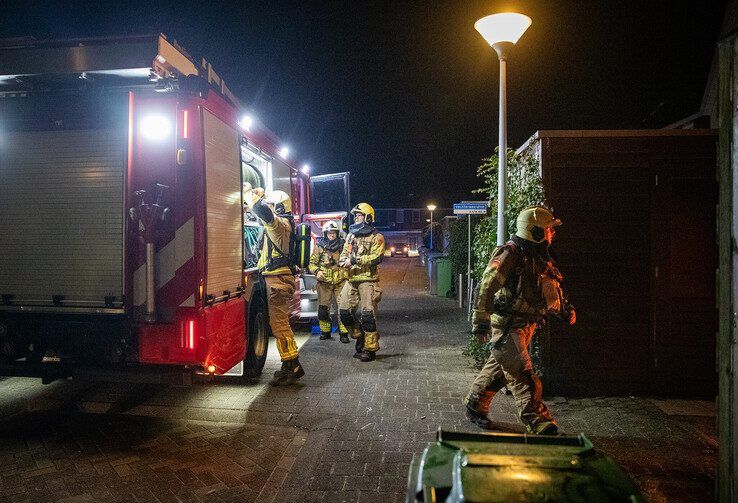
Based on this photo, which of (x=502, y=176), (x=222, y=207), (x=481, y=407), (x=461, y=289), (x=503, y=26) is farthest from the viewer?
(x=461, y=289)

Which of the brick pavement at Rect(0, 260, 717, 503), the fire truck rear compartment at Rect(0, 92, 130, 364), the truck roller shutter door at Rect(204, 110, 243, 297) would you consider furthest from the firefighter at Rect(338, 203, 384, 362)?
the fire truck rear compartment at Rect(0, 92, 130, 364)

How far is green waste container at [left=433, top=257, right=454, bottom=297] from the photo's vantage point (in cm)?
1393

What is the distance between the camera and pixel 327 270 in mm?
8414

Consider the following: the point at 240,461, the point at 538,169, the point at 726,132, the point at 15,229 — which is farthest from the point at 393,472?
the point at 15,229

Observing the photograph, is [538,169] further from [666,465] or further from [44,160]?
[44,160]

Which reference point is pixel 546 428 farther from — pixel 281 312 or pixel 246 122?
pixel 246 122

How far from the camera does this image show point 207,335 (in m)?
4.33

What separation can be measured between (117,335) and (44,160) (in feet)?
5.63

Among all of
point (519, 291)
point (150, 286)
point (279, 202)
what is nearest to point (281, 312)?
point (279, 202)

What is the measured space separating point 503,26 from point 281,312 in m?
4.10

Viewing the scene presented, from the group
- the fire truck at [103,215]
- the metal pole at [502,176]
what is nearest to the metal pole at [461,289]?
the metal pole at [502,176]

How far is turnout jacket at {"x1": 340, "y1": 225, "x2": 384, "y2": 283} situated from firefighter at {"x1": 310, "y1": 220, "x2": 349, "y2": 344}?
1020 millimetres

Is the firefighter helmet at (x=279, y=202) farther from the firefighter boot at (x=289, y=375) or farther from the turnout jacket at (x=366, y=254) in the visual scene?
the firefighter boot at (x=289, y=375)

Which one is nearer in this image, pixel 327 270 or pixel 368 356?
pixel 368 356
